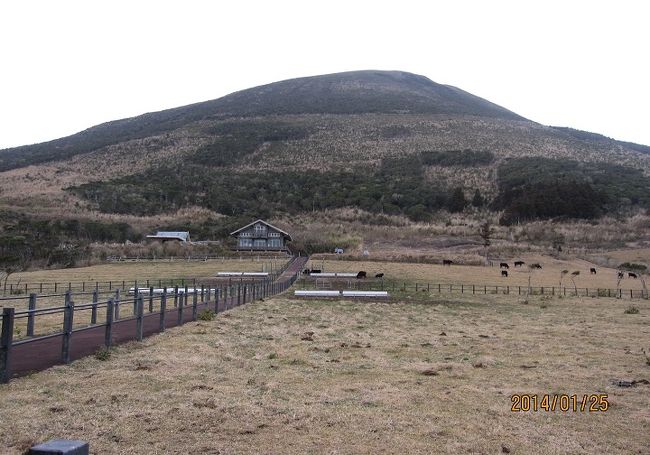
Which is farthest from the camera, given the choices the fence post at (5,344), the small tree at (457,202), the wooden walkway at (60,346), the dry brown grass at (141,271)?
the small tree at (457,202)

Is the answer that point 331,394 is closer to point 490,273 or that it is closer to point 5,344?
point 5,344

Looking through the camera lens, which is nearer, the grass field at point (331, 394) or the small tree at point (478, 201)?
the grass field at point (331, 394)

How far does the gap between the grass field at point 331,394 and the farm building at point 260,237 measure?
2621 inches

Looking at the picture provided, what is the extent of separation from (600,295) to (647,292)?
450 cm

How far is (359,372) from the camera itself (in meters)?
11.0

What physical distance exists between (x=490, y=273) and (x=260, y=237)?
38.3 m

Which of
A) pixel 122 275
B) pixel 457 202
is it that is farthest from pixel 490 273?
pixel 457 202

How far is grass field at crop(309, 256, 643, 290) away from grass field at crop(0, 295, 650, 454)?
3075 centimetres

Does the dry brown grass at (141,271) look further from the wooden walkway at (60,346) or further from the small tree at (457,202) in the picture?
the small tree at (457,202)

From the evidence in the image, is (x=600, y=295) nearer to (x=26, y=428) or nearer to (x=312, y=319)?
(x=312, y=319)

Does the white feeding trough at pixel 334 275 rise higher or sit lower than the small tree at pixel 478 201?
lower

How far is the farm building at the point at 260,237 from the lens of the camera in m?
83.6

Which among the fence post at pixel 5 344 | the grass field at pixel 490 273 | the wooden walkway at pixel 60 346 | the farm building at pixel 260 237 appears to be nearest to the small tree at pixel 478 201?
the farm building at pixel 260 237

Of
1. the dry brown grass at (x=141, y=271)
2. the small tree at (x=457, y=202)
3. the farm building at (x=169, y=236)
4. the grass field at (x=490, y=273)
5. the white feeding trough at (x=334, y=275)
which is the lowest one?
the dry brown grass at (x=141, y=271)
